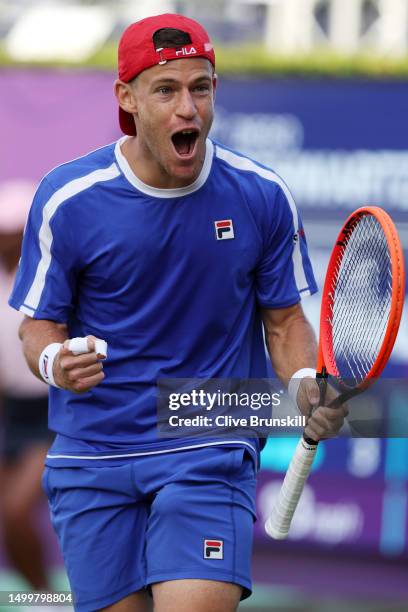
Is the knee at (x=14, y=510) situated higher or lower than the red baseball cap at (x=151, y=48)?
lower

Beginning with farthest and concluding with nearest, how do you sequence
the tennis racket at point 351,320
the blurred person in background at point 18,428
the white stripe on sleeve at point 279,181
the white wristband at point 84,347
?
the blurred person in background at point 18,428
the white stripe on sleeve at point 279,181
the tennis racket at point 351,320
the white wristband at point 84,347

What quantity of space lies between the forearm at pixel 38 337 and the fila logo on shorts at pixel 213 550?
741mm

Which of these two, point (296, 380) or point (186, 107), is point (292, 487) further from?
point (186, 107)

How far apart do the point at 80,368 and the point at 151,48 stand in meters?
1.04

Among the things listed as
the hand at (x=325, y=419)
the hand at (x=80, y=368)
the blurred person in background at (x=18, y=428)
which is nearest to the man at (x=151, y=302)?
the hand at (x=325, y=419)

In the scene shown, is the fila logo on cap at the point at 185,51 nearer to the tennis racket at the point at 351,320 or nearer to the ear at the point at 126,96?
the ear at the point at 126,96

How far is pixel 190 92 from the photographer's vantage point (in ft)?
14.4

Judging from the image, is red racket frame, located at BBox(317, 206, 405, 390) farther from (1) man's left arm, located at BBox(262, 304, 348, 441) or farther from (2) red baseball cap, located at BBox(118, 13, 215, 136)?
(2) red baseball cap, located at BBox(118, 13, 215, 136)

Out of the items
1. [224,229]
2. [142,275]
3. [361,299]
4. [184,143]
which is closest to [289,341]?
[361,299]

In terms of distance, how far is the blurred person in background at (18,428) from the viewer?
8.12 meters

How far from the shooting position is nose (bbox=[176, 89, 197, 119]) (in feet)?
14.2

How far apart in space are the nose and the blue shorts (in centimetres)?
101

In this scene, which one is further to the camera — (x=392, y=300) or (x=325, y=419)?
(x=325, y=419)

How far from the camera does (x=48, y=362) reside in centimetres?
438
